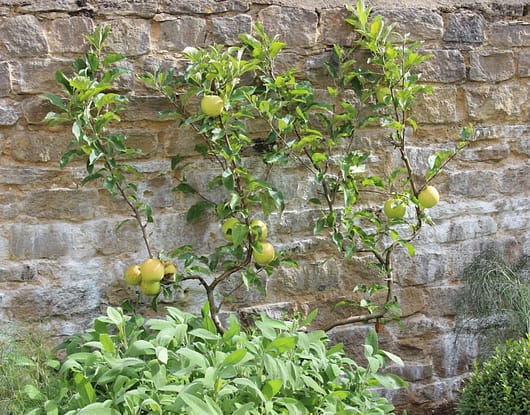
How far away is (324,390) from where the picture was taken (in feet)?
7.51

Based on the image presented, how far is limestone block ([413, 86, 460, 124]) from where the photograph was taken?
10.5ft

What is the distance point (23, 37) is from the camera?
2.65 meters

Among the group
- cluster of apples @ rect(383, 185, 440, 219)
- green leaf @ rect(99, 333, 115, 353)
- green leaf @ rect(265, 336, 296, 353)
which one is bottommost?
green leaf @ rect(265, 336, 296, 353)

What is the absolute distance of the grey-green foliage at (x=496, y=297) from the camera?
10.2ft

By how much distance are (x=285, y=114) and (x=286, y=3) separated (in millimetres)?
477

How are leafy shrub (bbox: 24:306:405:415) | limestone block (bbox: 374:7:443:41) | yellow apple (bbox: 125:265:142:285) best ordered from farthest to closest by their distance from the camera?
1. limestone block (bbox: 374:7:443:41)
2. yellow apple (bbox: 125:265:142:285)
3. leafy shrub (bbox: 24:306:405:415)

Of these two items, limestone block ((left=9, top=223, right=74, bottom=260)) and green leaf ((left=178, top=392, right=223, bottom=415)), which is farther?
limestone block ((left=9, top=223, right=74, bottom=260))

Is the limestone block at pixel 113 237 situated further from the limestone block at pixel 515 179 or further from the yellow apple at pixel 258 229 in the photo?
the limestone block at pixel 515 179

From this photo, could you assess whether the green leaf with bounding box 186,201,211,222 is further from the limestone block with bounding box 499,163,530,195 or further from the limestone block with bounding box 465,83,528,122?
the limestone block with bounding box 499,163,530,195

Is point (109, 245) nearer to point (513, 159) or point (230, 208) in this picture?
point (230, 208)

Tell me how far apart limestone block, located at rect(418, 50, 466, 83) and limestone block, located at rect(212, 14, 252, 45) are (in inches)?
34.1

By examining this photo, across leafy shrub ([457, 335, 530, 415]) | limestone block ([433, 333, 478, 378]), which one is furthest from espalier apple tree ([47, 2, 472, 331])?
leafy shrub ([457, 335, 530, 415])

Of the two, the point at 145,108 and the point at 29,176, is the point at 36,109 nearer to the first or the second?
the point at 29,176

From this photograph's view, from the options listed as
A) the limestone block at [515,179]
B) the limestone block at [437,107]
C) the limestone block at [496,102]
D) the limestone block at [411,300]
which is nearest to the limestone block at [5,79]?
the limestone block at [437,107]
